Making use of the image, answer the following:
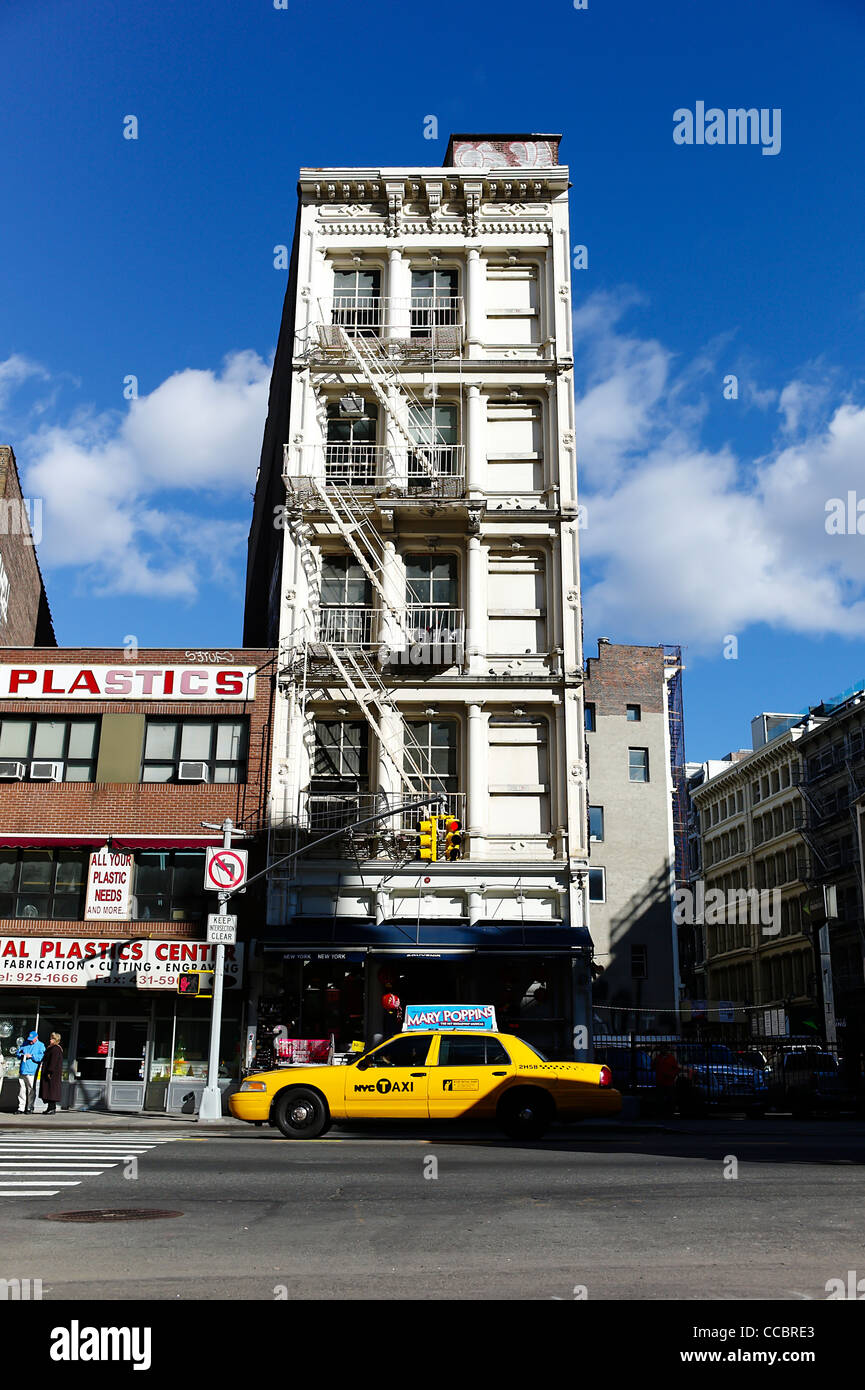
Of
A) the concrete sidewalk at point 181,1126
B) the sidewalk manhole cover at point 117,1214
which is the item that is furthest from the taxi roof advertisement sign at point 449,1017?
the sidewalk manhole cover at point 117,1214

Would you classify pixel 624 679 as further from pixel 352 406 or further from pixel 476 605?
pixel 352 406

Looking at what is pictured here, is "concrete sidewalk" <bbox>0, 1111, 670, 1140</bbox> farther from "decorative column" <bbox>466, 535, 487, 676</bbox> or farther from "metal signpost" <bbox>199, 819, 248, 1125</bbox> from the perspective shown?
"decorative column" <bbox>466, 535, 487, 676</bbox>

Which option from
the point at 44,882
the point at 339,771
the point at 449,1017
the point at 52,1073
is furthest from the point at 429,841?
the point at 44,882

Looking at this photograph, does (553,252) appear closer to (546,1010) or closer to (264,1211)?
(546,1010)

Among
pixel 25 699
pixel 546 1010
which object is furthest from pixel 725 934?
pixel 25 699

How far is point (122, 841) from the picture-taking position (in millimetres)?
32062

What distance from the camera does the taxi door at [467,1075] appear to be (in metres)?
18.2

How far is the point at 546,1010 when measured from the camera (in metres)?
31.5

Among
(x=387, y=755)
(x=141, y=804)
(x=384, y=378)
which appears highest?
(x=384, y=378)

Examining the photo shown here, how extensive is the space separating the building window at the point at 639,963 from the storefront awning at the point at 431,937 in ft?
62.1

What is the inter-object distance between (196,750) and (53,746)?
394 centimetres

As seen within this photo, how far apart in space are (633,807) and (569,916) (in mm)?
21704

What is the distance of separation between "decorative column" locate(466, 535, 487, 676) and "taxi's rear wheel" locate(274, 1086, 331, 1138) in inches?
653

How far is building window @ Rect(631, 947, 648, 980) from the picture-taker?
1937 inches
